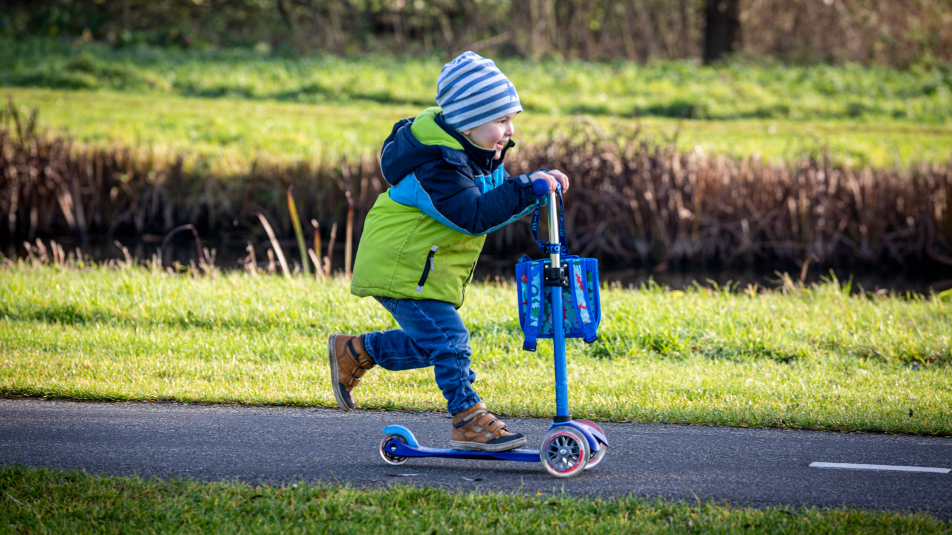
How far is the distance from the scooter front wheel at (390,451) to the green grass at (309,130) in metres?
8.92

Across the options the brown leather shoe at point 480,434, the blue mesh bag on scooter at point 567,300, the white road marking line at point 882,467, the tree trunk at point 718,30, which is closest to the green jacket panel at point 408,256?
the blue mesh bag on scooter at point 567,300

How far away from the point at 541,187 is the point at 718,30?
937 inches

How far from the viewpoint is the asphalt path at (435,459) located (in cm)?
389

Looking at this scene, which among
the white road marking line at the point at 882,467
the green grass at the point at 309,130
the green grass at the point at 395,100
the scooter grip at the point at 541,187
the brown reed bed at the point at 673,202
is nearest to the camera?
the scooter grip at the point at 541,187

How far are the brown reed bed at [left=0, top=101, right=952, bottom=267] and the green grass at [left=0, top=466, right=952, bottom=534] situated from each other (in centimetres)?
769

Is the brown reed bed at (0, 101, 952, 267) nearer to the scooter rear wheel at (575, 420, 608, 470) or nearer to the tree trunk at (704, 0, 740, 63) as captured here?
the scooter rear wheel at (575, 420, 608, 470)

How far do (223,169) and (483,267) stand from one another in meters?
4.10

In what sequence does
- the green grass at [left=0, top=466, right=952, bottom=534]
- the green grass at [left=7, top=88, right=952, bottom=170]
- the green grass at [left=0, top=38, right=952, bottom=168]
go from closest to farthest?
the green grass at [left=0, top=466, right=952, bottom=534] < the green grass at [left=7, top=88, right=952, bottom=170] < the green grass at [left=0, top=38, right=952, bottom=168]

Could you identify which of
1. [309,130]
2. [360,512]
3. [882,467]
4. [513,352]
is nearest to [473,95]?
[360,512]

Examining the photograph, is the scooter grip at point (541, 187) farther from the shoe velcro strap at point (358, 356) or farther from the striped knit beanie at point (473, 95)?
the shoe velcro strap at point (358, 356)

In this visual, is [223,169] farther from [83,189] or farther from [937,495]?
[937,495]

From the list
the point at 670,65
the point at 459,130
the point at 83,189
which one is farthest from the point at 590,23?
A: the point at 459,130

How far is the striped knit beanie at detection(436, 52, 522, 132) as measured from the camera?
12.9 ft

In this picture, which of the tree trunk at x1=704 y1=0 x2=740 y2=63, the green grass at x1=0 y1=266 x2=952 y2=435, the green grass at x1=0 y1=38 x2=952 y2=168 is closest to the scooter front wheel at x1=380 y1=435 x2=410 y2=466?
the green grass at x1=0 y1=266 x2=952 y2=435
